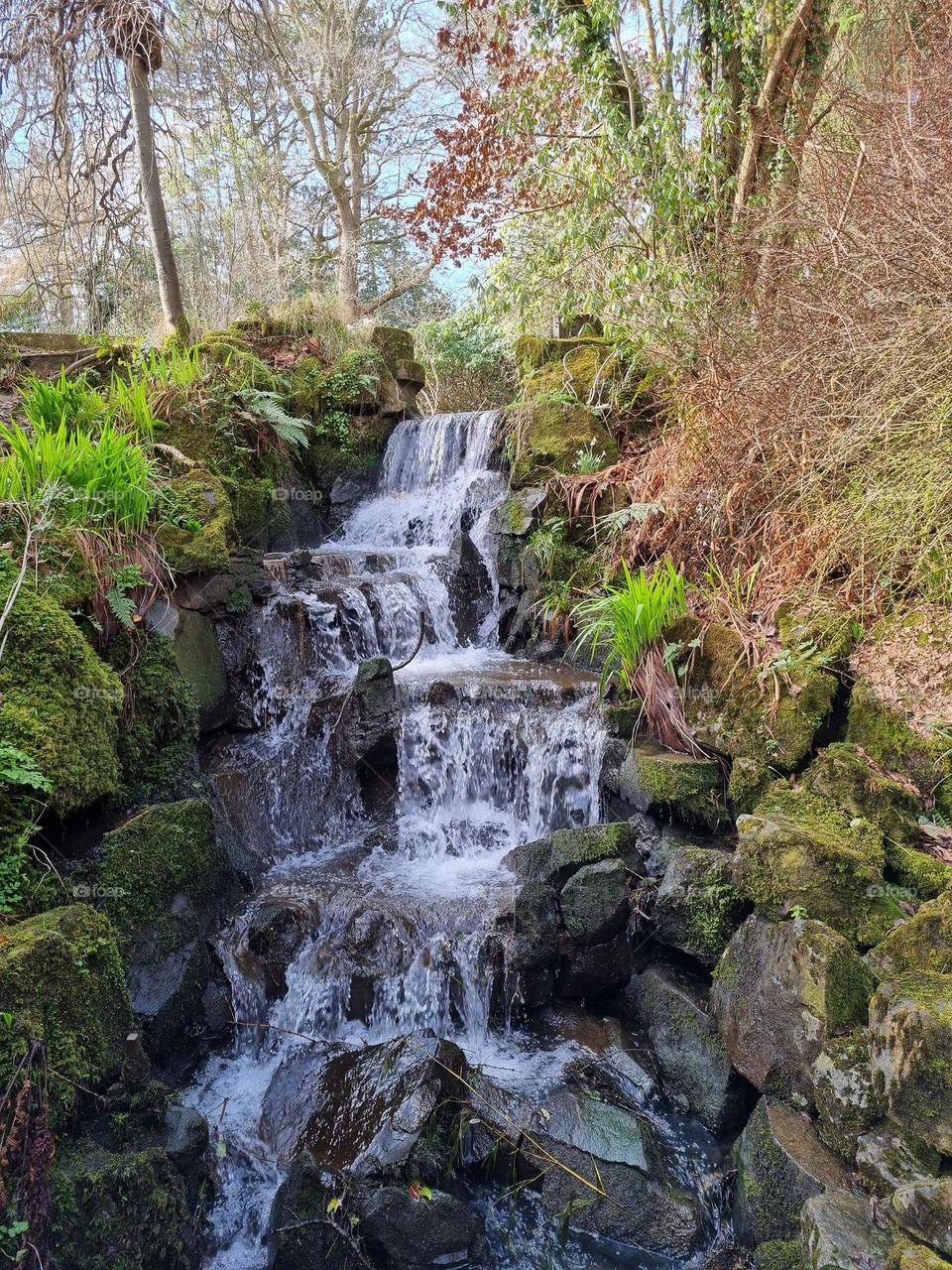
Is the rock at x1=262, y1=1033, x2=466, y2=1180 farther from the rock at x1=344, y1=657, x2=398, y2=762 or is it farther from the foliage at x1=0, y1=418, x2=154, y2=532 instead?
the foliage at x1=0, y1=418, x2=154, y2=532

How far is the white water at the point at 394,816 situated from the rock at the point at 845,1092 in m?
1.56

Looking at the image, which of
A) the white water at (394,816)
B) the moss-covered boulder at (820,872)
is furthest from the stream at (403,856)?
the moss-covered boulder at (820,872)

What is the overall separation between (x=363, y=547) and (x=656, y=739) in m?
4.59

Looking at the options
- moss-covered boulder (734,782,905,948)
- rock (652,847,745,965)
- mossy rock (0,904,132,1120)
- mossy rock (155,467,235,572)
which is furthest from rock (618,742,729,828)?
mossy rock (155,467,235,572)

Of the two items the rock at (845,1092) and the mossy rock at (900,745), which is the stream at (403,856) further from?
the mossy rock at (900,745)

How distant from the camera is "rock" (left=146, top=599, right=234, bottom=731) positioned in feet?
16.5

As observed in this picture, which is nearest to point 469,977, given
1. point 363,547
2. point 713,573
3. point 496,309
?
point 713,573

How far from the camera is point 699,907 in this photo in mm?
3889

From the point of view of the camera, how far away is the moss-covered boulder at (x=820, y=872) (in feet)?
11.0

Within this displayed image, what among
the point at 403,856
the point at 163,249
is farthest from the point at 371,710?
the point at 163,249

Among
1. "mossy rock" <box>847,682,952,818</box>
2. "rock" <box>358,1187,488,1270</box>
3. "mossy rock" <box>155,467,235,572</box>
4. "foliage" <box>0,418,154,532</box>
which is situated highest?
"foliage" <box>0,418,154,532</box>

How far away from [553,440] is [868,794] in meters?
5.01

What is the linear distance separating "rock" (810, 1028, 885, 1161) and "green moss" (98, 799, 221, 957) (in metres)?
2.96

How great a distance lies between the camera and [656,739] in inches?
199
